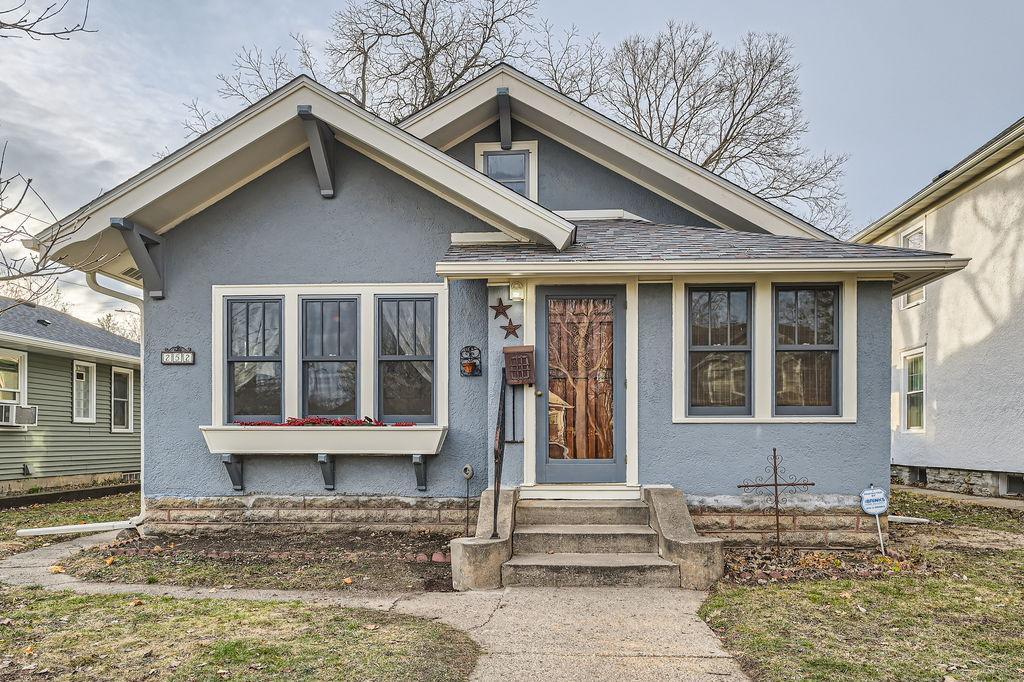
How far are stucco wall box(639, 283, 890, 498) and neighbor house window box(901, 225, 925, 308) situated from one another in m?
8.38

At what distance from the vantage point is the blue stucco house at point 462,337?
672 cm

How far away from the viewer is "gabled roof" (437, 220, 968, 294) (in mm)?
6457

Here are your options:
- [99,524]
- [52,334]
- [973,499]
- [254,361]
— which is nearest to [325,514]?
[254,361]

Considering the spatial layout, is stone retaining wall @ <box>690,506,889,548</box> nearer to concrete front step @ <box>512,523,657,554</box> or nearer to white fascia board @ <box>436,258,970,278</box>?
concrete front step @ <box>512,523,657,554</box>

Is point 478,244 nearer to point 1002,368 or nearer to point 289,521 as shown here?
point 289,521

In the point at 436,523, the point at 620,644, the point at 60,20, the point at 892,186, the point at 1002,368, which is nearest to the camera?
the point at 60,20

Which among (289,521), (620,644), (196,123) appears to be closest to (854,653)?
(620,644)

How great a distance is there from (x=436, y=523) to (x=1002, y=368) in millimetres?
9611

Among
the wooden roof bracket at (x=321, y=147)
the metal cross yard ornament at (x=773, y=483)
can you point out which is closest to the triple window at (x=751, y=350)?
the metal cross yard ornament at (x=773, y=483)

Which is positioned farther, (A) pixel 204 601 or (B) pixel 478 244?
(B) pixel 478 244

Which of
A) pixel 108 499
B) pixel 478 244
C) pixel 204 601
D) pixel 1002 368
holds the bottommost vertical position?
pixel 108 499

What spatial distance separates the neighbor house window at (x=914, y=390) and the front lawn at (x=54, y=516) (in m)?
14.0

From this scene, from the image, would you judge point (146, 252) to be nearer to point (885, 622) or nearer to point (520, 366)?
point (520, 366)

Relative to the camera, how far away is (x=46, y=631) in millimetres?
4406
